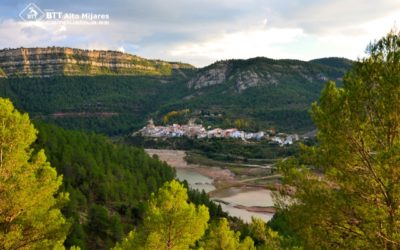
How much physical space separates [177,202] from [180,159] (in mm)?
110235

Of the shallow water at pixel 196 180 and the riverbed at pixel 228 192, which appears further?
the shallow water at pixel 196 180

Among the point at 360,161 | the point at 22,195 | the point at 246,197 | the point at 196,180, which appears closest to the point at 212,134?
the point at 196,180

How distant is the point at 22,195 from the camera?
13141 millimetres

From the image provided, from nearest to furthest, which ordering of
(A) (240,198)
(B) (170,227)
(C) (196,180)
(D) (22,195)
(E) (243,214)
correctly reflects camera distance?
(D) (22,195) < (B) (170,227) < (E) (243,214) < (A) (240,198) < (C) (196,180)

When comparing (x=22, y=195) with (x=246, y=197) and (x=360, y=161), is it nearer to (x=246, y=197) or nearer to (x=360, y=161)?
(x=360, y=161)

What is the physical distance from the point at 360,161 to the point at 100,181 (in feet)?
176

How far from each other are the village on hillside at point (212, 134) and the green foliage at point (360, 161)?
119289mm

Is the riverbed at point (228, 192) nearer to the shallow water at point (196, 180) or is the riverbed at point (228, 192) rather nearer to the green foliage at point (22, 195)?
the shallow water at point (196, 180)

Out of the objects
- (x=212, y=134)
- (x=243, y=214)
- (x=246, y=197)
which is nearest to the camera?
(x=243, y=214)

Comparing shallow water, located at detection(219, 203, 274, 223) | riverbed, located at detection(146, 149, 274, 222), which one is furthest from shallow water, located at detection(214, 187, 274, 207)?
shallow water, located at detection(219, 203, 274, 223)

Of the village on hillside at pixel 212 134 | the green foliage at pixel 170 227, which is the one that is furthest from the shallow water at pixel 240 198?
the green foliage at pixel 170 227

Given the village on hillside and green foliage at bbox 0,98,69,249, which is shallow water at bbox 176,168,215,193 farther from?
green foliage at bbox 0,98,69,249

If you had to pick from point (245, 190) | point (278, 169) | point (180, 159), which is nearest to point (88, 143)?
point (245, 190)

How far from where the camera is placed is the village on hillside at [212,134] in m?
138
